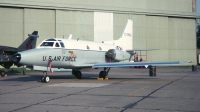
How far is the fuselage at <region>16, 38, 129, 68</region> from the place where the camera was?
19.3 m

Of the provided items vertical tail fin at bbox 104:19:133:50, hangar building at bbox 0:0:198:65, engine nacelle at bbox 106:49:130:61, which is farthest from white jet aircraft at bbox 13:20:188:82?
hangar building at bbox 0:0:198:65

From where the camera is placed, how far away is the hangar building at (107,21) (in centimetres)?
4712

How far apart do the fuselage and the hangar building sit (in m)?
24.5

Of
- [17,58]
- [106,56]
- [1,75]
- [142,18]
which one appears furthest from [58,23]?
[17,58]

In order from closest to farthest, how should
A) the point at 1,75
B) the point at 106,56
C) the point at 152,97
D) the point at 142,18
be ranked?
the point at 152,97 < the point at 106,56 < the point at 1,75 < the point at 142,18

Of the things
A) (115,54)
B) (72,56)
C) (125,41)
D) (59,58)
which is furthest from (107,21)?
(59,58)

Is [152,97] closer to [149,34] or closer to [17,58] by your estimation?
[17,58]

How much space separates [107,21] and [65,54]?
104ft

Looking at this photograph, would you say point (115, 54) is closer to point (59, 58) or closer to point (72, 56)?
point (72, 56)

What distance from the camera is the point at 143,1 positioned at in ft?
186

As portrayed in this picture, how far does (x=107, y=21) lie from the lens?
5278 centimetres

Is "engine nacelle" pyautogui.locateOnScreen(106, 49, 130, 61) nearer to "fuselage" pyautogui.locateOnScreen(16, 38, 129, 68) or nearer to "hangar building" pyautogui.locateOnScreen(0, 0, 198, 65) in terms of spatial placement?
"fuselage" pyautogui.locateOnScreen(16, 38, 129, 68)

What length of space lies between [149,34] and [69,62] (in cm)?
3654

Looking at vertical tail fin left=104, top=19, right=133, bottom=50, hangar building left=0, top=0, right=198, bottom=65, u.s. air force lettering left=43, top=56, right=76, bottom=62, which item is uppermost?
hangar building left=0, top=0, right=198, bottom=65
